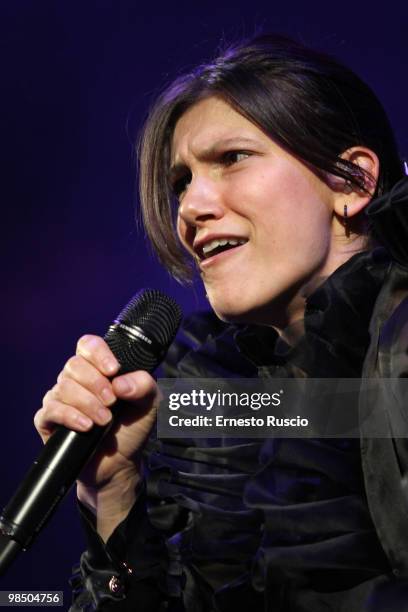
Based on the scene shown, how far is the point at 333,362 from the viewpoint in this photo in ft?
2.92

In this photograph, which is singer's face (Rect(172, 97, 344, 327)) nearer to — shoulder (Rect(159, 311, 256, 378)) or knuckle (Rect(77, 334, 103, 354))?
shoulder (Rect(159, 311, 256, 378))

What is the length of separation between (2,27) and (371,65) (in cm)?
99

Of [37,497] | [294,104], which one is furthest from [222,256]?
[37,497]

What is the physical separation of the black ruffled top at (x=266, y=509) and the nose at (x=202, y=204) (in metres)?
0.21

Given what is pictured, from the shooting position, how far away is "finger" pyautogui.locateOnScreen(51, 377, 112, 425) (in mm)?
751

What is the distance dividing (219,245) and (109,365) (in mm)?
370

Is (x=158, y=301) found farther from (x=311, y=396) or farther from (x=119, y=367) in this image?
(x=311, y=396)

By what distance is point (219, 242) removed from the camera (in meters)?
1.08

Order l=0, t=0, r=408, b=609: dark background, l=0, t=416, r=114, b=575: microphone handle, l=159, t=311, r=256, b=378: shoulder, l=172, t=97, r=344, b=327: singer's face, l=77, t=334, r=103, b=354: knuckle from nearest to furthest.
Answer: l=0, t=416, r=114, b=575: microphone handle < l=77, t=334, r=103, b=354: knuckle < l=172, t=97, r=344, b=327: singer's face < l=159, t=311, r=256, b=378: shoulder < l=0, t=0, r=408, b=609: dark background

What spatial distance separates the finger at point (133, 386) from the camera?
79cm

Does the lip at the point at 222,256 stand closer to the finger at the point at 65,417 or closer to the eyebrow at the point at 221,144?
the eyebrow at the point at 221,144

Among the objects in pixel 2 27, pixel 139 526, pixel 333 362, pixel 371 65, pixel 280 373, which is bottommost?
pixel 139 526

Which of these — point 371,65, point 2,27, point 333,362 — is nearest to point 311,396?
point 333,362

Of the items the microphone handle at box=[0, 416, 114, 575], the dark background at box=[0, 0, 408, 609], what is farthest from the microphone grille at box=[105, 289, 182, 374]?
the dark background at box=[0, 0, 408, 609]
